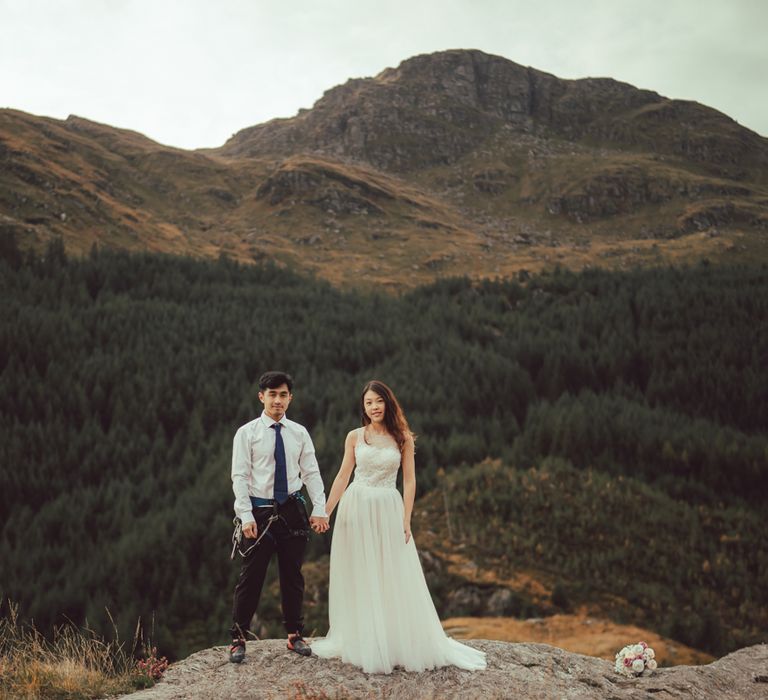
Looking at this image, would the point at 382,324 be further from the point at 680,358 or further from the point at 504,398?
the point at 680,358

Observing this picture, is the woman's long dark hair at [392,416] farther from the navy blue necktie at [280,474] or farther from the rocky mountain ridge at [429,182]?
the rocky mountain ridge at [429,182]

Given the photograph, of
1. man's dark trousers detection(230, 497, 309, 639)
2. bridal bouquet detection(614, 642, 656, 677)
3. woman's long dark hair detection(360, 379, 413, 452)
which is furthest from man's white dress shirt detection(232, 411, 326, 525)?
bridal bouquet detection(614, 642, 656, 677)

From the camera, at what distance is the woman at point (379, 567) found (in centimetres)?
625

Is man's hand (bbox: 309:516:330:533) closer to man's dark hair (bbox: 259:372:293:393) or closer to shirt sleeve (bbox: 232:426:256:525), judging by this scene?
shirt sleeve (bbox: 232:426:256:525)

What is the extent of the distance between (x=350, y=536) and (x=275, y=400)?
182cm

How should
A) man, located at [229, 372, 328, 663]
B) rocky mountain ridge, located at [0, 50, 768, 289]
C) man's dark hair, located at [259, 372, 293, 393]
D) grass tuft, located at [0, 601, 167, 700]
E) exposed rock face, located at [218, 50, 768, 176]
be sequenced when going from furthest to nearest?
1. exposed rock face, located at [218, 50, 768, 176]
2. rocky mountain ridge, located at [0, 50, 768, 289]
3. man's dark hair, located at [259, 372, 293, 393]
4. man, located at [229, 372, 328, 663]
5. grass tuft, located at [0, 601, 167, 700]

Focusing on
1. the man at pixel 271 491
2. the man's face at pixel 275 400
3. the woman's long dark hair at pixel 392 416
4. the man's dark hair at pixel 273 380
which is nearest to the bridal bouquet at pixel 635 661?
the woman's long dark hair at pixel 392 416

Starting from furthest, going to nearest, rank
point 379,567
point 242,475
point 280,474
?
point 379,567, point 280,474, point 242,475

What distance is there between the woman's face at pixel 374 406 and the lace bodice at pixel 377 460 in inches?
10.4

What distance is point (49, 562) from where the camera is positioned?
32000 millimetres

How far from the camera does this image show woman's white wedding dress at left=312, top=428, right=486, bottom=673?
20.5 feet

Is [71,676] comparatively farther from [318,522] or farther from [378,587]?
[378,587]

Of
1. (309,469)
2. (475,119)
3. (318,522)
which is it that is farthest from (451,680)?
(475,119)

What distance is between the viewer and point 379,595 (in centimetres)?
629
